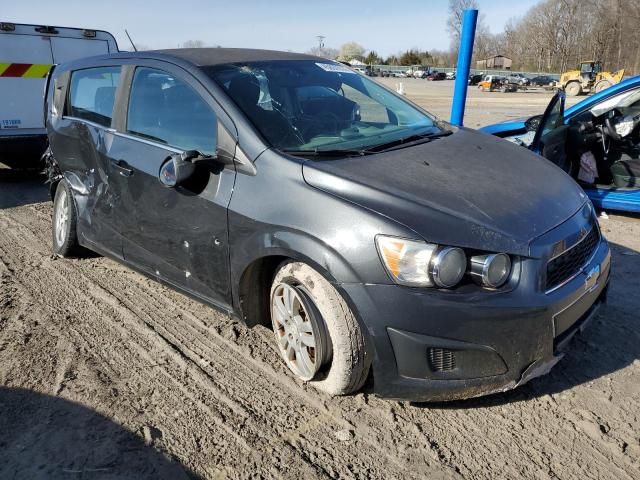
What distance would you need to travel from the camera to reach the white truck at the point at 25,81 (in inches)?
289

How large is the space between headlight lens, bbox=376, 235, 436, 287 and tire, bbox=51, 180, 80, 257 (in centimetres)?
310

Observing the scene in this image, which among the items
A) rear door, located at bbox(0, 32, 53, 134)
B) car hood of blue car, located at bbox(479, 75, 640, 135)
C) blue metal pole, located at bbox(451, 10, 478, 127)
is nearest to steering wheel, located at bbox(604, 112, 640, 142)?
car hood of blue car, located at bbox(479, 75, 640, 135)

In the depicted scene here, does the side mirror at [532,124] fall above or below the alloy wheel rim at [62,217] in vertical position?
above

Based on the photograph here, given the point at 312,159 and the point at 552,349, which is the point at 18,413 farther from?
the point at 552,349

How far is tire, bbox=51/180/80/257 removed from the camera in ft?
14.9

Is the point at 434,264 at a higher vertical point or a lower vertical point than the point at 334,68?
lower

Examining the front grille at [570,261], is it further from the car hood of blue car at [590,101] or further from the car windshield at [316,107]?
the car hood of blue car at [590,101]

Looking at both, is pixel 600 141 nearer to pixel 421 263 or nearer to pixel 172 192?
pixel 421 263

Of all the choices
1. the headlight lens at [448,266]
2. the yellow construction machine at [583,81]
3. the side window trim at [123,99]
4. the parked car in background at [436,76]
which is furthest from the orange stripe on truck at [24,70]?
the parked car in background at [436,76]

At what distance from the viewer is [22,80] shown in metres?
7.50

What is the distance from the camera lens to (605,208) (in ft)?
18.9

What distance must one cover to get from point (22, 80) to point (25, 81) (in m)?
0.04

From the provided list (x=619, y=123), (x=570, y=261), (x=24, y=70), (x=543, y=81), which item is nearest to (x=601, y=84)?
(x=543, y=81)

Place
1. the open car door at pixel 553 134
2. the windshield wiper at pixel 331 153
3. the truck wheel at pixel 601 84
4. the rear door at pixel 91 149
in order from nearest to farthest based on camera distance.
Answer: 1. the windshield wiper at pixel 331 153
2. the rear door at pixel 91 149
3. the open car door at pixel 553 134
4. the truck wheel at pixel 601 84
